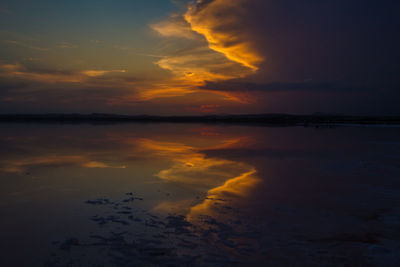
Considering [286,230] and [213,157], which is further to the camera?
[213,157]

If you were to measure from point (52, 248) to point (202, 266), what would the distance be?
2581mm

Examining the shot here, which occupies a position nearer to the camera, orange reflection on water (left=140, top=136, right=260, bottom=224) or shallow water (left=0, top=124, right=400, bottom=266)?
shallow water (left=0, top=124, right=400, bottom=266)

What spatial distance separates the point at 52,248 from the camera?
16.4 ft

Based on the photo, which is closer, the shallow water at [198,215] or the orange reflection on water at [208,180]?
the shallow water at [198,215]

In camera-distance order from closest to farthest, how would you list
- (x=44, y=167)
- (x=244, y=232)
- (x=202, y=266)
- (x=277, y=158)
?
(x=202, y=266) → (x=244, y=232) → (x=44, y=167) → (x=277, y=158)

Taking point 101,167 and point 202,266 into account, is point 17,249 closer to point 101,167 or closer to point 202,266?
point 202,266

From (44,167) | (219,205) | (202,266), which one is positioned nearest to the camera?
(202,266)

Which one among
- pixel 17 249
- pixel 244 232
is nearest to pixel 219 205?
pixel 244 232

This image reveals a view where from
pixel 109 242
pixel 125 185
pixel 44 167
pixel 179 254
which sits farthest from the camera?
Answer: pixel 44 167

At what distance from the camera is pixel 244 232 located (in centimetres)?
576

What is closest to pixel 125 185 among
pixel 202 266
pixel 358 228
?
pixel 202 266

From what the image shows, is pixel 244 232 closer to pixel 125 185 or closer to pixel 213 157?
pixel 125 185

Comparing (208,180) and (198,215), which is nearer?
(198,215)

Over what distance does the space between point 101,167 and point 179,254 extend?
8.66 meters
